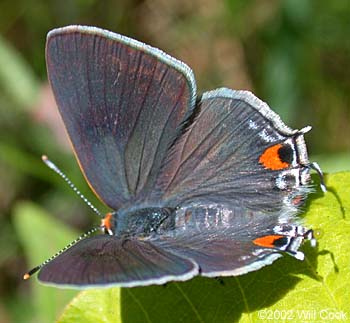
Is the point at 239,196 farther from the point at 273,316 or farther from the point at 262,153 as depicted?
the point at 273,316

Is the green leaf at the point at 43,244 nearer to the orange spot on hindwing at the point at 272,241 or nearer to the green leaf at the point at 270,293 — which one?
the green leaf at the point at 270,293

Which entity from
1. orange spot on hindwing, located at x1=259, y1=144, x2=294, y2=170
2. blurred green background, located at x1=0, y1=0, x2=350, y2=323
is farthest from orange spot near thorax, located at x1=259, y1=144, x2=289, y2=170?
blurred green background, located at x1=0, y1=0, x2=350, y2=323

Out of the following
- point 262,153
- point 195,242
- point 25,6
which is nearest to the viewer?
point 195,242

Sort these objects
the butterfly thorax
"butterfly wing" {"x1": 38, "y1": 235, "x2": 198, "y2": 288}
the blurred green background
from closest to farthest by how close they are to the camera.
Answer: "butterfly wing" {"x1": 38, "y1": 235, "x2": 198, "y2": 288}
the butterfly thorax
the blurred green background

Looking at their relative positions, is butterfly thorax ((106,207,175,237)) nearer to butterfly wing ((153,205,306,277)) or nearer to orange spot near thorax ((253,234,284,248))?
butterfly wing ((153,205,306,277))

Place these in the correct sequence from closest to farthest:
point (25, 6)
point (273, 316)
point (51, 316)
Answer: point (273, 316)
point (51, 316)
point (25, 6)

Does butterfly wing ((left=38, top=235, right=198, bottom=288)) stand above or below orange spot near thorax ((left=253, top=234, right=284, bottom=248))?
below

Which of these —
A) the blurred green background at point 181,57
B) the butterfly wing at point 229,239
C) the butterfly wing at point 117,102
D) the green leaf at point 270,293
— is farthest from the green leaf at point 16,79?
the green leaf at point 270,293

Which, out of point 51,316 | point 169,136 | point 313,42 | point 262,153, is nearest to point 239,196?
point 262,153
